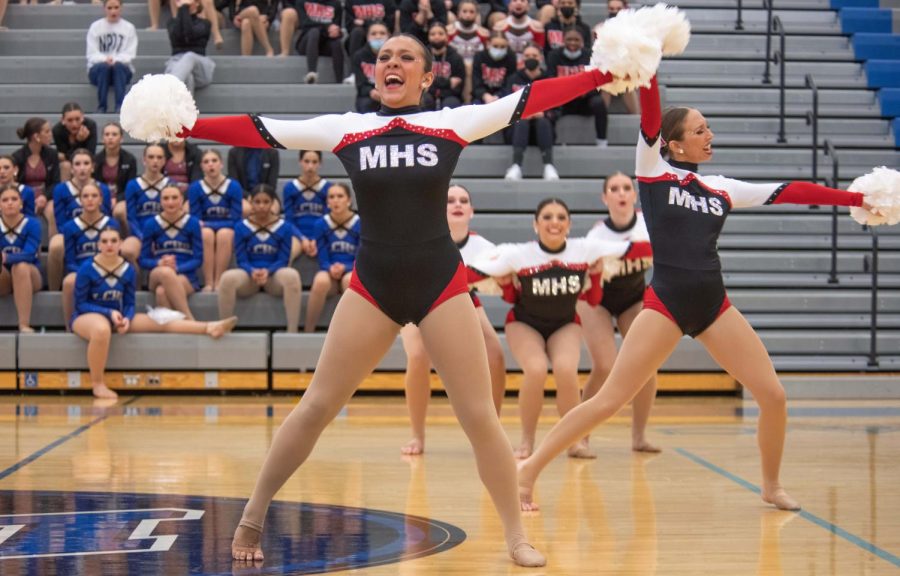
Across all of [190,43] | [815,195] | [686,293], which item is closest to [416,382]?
[686,293]

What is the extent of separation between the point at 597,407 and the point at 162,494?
2.02 meters

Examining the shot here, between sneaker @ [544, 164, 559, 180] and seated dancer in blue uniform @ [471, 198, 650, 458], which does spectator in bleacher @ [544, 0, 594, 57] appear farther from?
seated dancer in blue uniform @ [471, 198, 650, 458]

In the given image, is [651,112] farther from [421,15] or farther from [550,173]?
[421,15]

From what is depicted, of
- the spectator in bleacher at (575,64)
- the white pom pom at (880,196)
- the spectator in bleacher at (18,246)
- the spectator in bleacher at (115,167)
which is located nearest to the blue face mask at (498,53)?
the spectator in bleacher at (575,64)

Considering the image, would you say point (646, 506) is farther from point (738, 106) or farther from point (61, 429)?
point (738, 106)

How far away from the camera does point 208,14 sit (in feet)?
48.0

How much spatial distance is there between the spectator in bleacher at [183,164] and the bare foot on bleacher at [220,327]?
1.87 meters

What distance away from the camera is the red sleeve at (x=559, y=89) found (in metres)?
4.48

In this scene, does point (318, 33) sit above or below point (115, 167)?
above

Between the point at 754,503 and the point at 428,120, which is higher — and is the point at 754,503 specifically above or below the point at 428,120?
below

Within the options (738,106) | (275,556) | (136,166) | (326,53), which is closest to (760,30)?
(738,106)

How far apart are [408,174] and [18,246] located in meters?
7.69

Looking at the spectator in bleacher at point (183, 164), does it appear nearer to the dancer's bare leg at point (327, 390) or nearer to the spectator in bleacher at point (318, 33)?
the spectator in bleacher at point (318, 33)

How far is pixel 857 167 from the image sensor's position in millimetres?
13734
